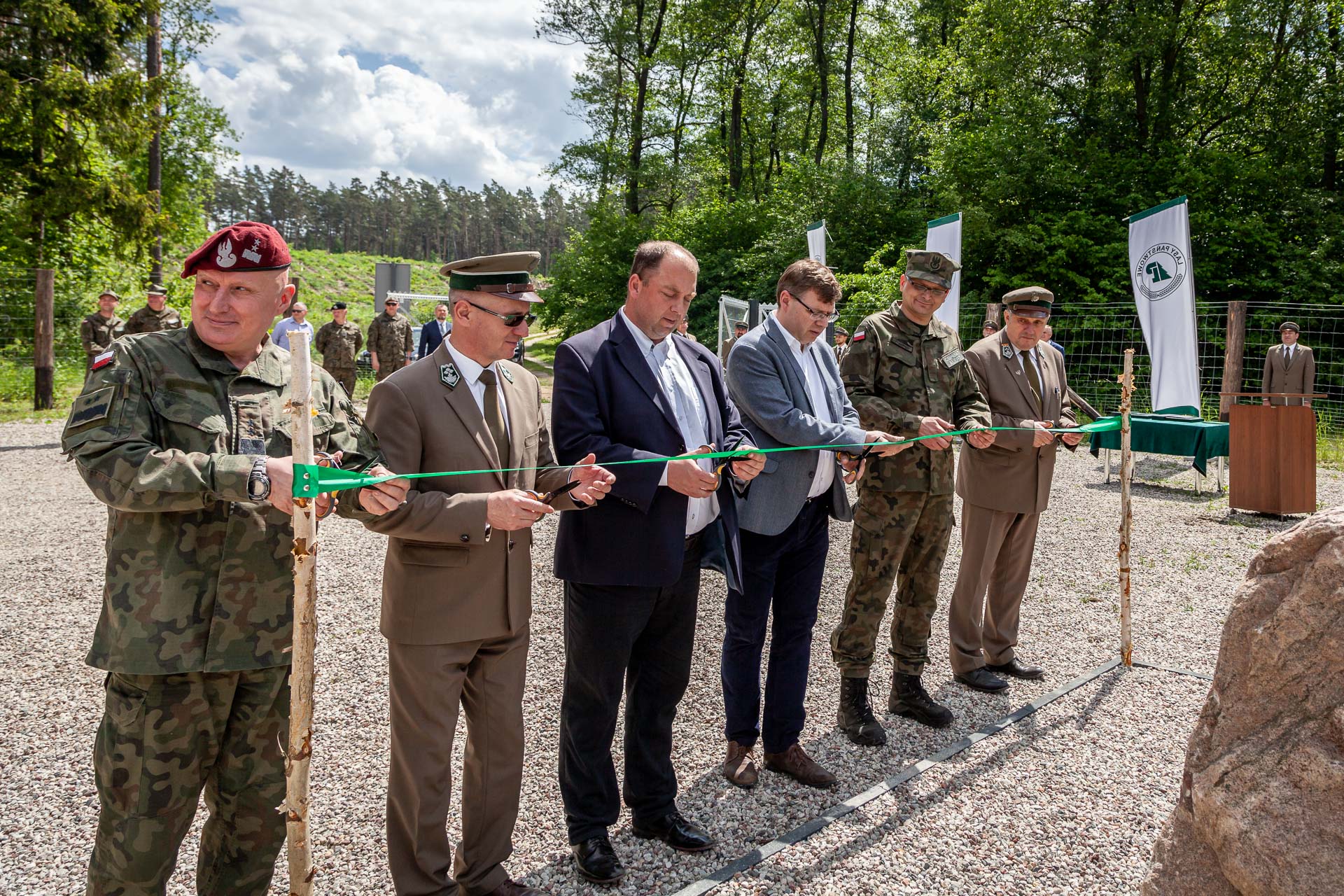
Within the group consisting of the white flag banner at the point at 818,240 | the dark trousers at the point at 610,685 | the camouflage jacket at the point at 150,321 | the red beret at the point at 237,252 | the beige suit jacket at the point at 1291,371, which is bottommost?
the dark trousers at the point at 610,685

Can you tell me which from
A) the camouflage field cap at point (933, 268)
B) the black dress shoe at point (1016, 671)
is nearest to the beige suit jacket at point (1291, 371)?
the black dress shoe at point (1016, 671)

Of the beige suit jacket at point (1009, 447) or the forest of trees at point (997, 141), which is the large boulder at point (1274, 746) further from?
the forest of trees at point (997, 141)

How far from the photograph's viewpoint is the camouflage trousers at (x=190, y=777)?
208cm

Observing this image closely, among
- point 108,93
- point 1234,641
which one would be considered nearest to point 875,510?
point 1234,641

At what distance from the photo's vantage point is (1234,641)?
219 cm

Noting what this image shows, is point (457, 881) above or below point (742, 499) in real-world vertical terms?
below

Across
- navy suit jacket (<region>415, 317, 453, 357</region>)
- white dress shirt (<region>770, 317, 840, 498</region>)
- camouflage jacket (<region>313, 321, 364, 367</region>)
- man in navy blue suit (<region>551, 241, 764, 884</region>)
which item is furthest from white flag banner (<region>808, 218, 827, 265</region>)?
man in navy blue suit (<region>551, 241, 764, 884</region>)

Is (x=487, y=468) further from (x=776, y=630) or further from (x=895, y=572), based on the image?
(x=895, y=572)

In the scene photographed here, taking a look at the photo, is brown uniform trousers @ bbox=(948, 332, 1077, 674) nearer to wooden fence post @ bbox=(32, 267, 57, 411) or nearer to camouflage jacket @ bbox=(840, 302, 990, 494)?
camouflage jacket @ bbox=(840, 302, 990, 494)

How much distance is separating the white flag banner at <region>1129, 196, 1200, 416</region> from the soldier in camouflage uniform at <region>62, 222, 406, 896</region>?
948 centimetres

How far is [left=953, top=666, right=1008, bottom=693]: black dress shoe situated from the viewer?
469 centimetres

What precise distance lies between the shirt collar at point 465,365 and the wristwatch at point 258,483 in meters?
0.84

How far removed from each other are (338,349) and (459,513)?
484 inches

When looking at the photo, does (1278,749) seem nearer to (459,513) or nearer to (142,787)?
(459,513)
